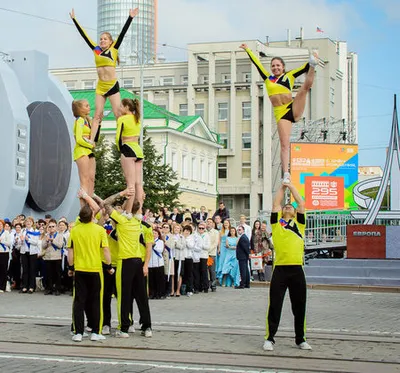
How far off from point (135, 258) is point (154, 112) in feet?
182

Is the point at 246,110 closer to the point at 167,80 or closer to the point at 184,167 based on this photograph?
the point at 167,80

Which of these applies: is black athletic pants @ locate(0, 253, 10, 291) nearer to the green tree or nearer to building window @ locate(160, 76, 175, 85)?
the green tree

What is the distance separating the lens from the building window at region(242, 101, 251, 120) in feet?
287

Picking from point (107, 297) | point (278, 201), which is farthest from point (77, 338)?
point (278, 201)

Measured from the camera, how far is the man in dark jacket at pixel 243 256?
24688 millimetres

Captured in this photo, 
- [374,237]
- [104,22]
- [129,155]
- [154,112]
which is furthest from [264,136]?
[104,22]

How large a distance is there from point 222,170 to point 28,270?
67.3 meters

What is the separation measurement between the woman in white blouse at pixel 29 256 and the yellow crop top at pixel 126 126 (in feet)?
30.9

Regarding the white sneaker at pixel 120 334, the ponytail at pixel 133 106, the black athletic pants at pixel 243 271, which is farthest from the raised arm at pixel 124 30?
the black athletic pants at pixel 243 271

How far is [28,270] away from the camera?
22.5 m

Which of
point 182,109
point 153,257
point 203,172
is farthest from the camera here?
point 182,109

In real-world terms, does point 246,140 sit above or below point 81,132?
above

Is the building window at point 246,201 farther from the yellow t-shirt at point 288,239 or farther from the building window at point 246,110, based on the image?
the yellow t-shirt at point 288,239

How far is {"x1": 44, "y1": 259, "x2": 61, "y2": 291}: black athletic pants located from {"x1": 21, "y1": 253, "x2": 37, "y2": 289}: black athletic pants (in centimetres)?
48
